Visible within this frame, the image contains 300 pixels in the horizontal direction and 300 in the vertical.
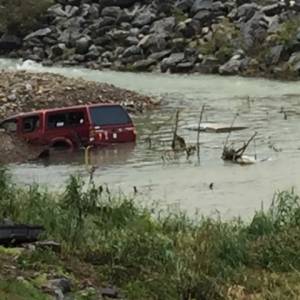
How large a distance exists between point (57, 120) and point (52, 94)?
9173mm

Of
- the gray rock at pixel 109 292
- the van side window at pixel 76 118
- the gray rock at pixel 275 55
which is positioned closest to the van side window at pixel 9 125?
the van side window at pixel 76 118

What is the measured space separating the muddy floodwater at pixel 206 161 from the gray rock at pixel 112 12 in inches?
1076

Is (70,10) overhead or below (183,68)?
overhead

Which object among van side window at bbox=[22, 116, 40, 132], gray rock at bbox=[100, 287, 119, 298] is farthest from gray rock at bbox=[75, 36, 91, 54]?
gray rock at bbox=[100, 287, 119, 298]

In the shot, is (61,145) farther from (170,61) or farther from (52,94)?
(170,61)

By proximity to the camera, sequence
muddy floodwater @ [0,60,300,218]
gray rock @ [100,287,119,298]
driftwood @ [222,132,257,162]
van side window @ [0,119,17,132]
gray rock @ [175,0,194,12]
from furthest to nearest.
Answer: gray rock @ [175,0,194,12] < van side window @ [0,119,17,132] < driftwood @ [222,132,257,162] < muddy floodwater @ [0,60,300,218] < gray rock @ [100,287,119,298]

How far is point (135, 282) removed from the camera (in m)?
9.03

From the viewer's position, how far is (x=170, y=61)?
57.9 meters

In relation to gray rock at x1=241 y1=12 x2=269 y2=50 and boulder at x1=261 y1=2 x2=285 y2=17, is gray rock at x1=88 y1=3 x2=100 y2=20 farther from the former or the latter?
boulder at x1=261 y1=2 x2=285 y2=17

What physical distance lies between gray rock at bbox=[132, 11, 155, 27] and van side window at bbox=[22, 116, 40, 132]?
132ft

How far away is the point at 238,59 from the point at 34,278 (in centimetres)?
4816

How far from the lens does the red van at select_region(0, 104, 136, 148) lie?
27406 mm

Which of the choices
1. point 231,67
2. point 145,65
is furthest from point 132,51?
point 231,67

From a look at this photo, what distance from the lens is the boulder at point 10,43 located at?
238 feet
